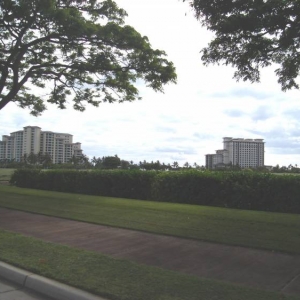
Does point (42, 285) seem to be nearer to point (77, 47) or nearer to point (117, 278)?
point (117, 278)

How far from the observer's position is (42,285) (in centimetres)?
502

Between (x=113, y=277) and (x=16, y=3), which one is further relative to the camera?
(x=16, y=3)

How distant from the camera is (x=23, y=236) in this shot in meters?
8.02

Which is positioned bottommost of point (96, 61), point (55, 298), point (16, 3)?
point (55, 298)

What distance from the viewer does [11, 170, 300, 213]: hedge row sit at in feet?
40.0

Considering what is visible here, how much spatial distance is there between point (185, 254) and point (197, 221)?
10.3 ft

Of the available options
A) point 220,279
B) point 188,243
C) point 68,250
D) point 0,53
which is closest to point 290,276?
point 220,279

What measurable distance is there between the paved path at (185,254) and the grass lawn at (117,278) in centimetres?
44

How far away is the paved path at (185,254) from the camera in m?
5.30

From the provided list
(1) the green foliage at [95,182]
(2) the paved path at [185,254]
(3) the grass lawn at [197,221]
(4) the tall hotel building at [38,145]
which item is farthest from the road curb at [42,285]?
(4) the tall hotel building at [38,145]

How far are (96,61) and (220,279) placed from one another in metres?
12.0

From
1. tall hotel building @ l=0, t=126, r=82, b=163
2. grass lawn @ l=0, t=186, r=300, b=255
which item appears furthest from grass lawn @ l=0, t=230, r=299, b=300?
tall hotel building @ l=0, t=126, r=82, b=163

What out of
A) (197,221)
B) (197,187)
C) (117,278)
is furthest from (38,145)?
(117,278)

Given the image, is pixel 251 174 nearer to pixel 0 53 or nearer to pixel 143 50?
pixel 143 50
